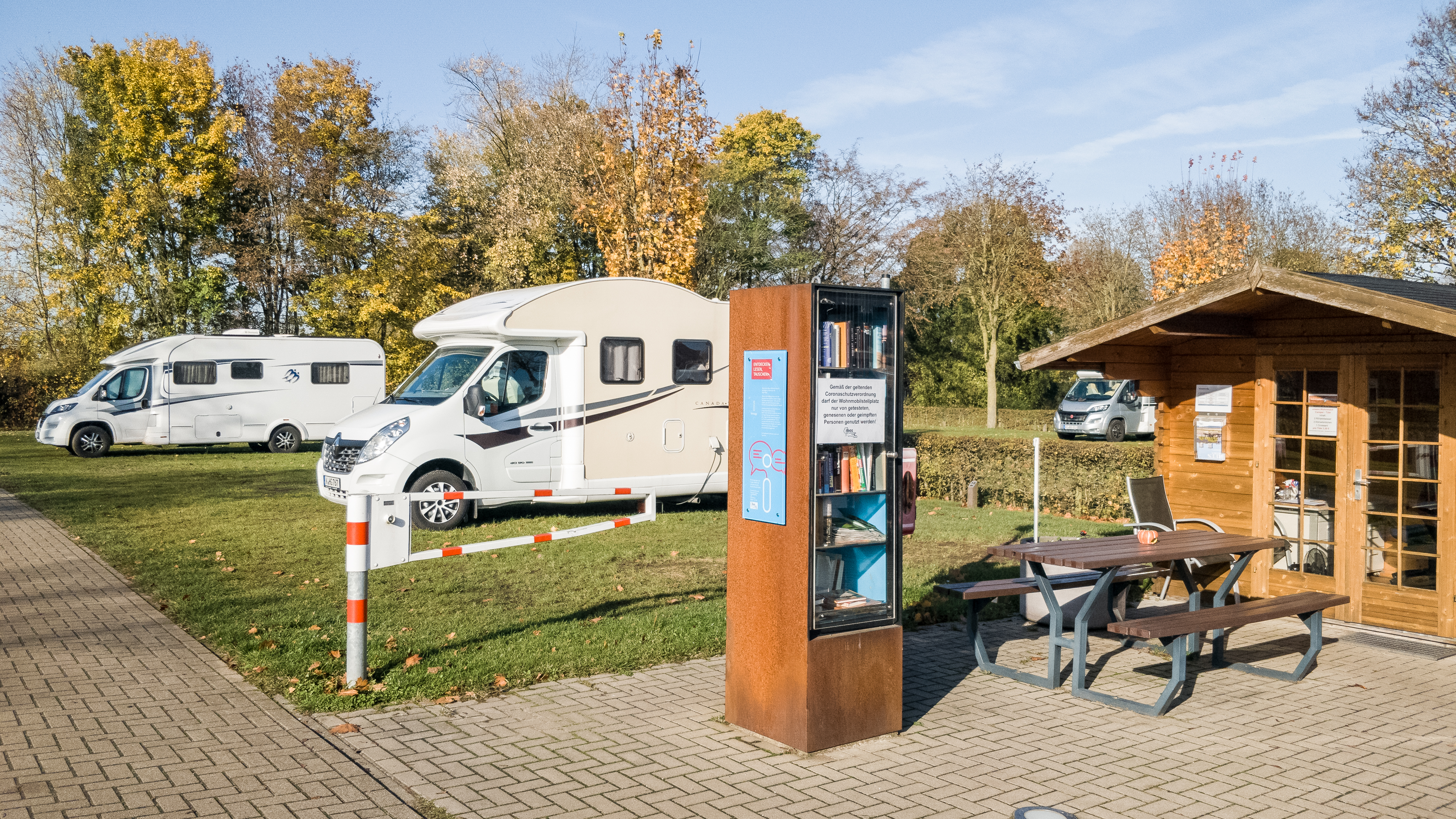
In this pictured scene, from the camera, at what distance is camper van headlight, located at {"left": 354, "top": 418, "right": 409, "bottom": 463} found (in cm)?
1133

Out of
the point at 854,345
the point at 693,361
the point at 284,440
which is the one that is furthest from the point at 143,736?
the point at 284,440

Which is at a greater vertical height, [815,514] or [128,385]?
[128,385]

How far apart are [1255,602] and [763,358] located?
141 inches

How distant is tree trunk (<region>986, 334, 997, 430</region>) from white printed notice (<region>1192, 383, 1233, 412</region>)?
2544 cm

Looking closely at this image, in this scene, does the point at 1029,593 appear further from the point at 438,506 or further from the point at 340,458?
the point at 340,458

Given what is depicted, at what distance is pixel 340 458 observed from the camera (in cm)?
1164

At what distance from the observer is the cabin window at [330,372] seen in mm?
22969

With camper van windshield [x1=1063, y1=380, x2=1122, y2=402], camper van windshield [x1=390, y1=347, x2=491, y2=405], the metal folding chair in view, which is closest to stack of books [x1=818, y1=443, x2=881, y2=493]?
the metal folding chair

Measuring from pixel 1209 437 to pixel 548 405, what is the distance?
22.4ft

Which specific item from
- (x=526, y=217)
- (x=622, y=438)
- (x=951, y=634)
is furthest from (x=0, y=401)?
(x=951, y=634)

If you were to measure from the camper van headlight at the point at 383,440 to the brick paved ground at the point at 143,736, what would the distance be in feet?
12.1

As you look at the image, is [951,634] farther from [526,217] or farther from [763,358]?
[526,217]

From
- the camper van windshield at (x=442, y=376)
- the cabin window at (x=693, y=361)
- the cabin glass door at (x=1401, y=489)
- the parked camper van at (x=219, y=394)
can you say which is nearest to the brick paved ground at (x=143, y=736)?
the camper van windshield at (x=442, y=376)

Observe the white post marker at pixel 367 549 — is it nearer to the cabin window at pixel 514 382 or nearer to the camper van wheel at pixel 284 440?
the cabin window at pixel 514 382
